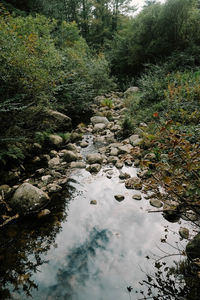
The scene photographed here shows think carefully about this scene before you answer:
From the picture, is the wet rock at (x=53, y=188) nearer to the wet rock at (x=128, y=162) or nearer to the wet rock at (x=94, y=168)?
the wet rock at (x=94, y=168)

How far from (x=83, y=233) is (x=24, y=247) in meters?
0.72

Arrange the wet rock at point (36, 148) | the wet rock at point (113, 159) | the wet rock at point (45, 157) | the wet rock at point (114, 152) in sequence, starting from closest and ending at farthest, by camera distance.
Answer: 1. the wet rock at point (113, 159)
2. the wet rock at point (45, 157)
3. the wet rock at point (114, 152)
4. the wet rock at point (36, 148)

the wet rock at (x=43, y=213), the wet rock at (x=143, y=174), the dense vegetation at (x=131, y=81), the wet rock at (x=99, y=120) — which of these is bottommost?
the wet rock at (x=43, y=213)

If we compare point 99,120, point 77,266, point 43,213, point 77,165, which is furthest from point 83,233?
point 99,120

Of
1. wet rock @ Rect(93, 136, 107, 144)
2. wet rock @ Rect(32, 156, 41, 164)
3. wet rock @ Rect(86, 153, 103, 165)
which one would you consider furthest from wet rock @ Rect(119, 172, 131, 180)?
wet rock @ Rect(32, 156, 41, 164)

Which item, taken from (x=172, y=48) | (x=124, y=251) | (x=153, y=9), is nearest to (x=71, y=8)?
(x=153, y=9)

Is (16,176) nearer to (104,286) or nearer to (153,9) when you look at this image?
(104,286)

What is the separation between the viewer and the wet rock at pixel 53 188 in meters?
3.07

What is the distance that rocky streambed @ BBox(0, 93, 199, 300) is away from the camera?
176cm

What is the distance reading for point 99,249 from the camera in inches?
82.5

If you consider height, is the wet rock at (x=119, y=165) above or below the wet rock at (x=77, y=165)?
above

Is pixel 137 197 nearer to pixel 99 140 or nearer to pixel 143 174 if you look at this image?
pixel 143 174

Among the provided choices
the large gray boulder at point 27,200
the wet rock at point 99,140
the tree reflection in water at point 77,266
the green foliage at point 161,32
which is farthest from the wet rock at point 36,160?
the green foliage at point 161,32

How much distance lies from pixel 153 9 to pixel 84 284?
35.7 ft
